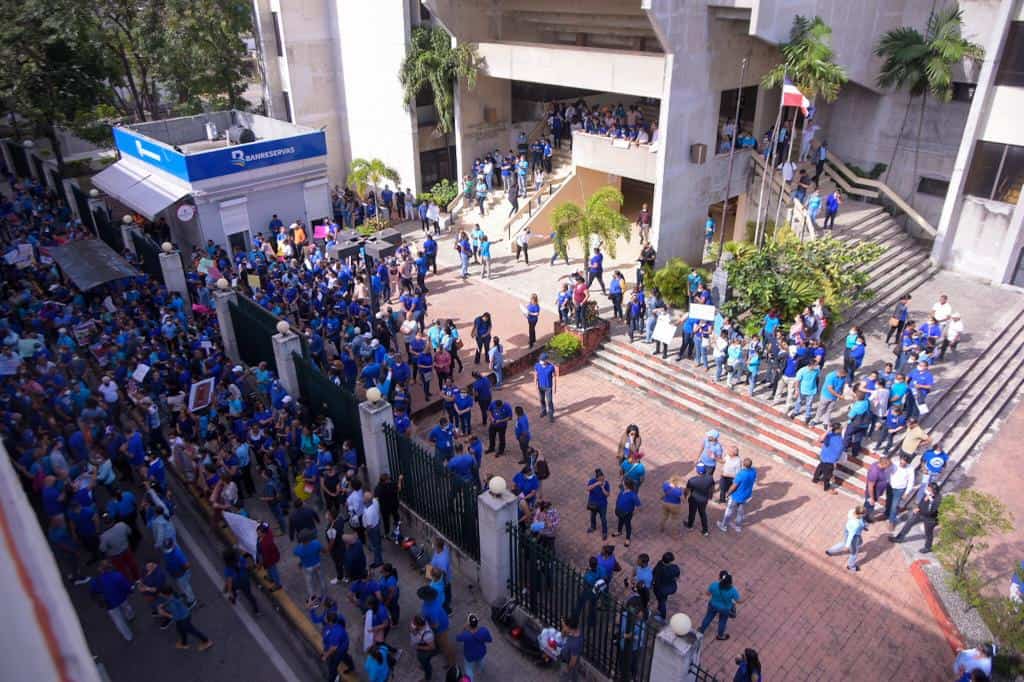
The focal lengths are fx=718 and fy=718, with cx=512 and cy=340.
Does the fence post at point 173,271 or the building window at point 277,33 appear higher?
the building window at point 277,33

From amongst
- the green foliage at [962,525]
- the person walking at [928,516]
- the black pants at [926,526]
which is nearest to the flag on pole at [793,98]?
the person walking at [928,516]

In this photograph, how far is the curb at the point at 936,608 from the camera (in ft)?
34.8

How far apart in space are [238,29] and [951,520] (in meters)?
28.8

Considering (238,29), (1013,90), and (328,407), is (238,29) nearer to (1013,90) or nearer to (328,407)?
(328,407)

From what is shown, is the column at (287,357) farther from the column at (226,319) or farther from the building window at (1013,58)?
the building window at (1013,58)

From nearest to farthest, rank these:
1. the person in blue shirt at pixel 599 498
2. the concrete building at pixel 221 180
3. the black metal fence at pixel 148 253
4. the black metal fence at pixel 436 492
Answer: the black metal fence at pixel 436 492 → the person in blue shirt at pixel 599 498 → the black metal fence at pixel 148 253 → the concrete building at pixel 221 180

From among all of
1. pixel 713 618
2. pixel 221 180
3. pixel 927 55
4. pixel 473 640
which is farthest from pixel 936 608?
pixel 221 180

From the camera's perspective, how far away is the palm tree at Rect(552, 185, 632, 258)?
19031 mm

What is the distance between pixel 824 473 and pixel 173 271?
16438mm

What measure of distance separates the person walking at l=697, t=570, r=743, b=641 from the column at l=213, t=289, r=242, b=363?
12.1 m

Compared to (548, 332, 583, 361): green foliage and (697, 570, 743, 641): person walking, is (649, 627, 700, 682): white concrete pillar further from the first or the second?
(548, 332, 583, 361): green foliage

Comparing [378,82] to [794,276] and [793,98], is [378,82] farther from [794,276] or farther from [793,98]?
[794,276]

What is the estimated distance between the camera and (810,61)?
18891 millimetres

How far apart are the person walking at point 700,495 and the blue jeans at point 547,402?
386 cm
